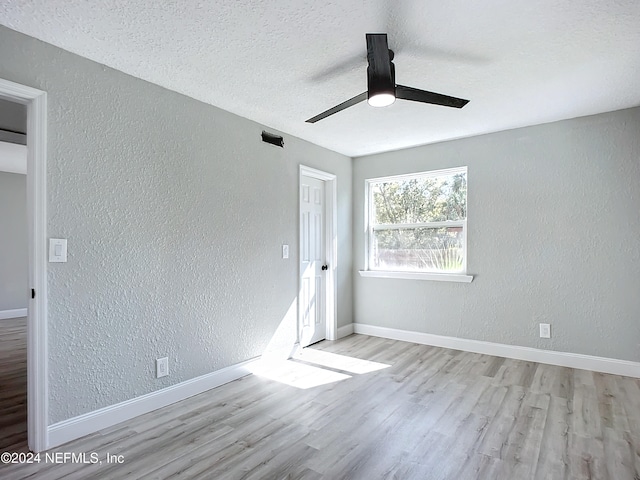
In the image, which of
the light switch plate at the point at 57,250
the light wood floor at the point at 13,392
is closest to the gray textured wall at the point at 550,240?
the light switch plate at the point at 57,250

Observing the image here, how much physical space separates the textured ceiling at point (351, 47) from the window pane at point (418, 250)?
1.51 m

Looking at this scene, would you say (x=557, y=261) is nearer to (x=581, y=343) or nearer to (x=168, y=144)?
(x=581, y=343)

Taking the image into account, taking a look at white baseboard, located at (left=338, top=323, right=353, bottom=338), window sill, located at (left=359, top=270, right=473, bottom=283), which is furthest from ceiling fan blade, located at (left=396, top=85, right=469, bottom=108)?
white baseboard, located at (left=338, top=323, right=353, bottom=338)

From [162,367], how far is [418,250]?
3.09 meters

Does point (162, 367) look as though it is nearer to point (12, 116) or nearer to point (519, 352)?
point (12, 116)

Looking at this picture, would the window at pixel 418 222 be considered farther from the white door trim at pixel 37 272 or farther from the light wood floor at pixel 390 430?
the white door trim at pixel 37 272

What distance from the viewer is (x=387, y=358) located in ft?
12.4

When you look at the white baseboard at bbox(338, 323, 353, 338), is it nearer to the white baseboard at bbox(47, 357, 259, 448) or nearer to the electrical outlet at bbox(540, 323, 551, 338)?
the white baseboard at bbox(47, 357, 259, 448)

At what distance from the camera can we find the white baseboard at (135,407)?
7.09 feet

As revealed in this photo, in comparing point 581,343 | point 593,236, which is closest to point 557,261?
point 593,236

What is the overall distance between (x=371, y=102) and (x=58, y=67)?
1925 mm

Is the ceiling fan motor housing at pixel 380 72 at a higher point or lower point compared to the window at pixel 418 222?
higher

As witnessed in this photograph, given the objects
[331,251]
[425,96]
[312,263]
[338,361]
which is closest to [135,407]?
[338,361]

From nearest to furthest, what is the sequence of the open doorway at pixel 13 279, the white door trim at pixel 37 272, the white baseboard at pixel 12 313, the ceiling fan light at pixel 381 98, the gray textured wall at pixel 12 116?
the ceiling fan light at pixel 381 98, the white door trim at pixel 37 272, the open doorway at pixel 13 279, the gray textured wall at pixel 12 116, the white baseboard at pixel 12 313
